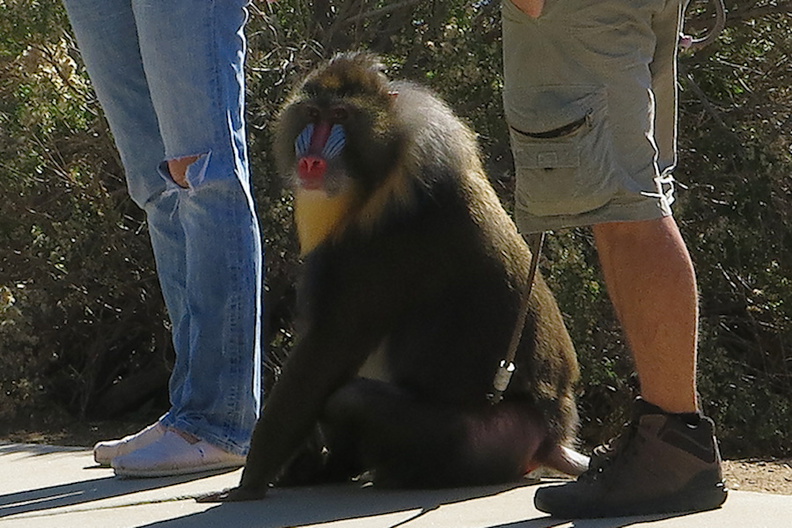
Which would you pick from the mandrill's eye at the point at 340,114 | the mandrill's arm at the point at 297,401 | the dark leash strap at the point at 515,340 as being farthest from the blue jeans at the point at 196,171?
the dark leash strap at the point at 515,340

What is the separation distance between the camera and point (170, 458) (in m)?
3.77

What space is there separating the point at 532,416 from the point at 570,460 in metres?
0.19

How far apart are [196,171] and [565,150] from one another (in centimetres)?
125

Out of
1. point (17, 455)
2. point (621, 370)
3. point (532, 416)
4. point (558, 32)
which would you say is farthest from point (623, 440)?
point (621, 370)

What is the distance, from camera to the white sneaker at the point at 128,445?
151 inches

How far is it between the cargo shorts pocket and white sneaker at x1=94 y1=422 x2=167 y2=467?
1.49 m

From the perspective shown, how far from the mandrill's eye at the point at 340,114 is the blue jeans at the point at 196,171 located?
14.7 inches

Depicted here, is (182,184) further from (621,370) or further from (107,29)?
(621,370)

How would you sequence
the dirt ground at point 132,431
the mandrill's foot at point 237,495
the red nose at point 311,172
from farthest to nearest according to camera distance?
the dirt ground at point 132,431
the red nose at point 311,172
the mandrill's foot at point 237,495

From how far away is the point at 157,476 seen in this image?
3.80m

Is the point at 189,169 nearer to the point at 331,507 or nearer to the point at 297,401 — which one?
the point at 297,401

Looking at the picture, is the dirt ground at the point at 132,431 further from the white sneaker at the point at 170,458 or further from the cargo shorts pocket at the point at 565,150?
the cargo shorts pocket at the point at 565,150

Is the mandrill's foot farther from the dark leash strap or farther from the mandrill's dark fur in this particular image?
the dark leash strap

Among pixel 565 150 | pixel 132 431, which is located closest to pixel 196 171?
pixel 565 150
